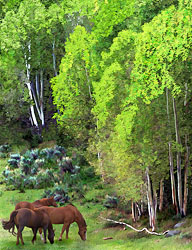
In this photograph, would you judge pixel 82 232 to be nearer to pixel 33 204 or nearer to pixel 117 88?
pixel 33 204

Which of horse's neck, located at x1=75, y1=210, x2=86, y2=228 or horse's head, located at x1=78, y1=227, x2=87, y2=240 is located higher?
horse's neck, located at x1=75, y1=210, x2=86, y2=228

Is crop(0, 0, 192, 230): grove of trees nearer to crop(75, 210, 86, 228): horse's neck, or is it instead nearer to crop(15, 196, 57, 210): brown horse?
crop(15, 196, 57, 210): brown horse

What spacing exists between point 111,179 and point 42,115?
21.0 m

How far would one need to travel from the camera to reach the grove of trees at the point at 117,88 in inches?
782

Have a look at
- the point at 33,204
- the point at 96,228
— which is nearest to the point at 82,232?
the point at 33,204

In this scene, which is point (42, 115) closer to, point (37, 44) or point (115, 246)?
point (37, 44)

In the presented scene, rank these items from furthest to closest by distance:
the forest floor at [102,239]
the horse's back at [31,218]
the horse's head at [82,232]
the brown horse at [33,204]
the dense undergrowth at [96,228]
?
1. the brown horse at [33,204]
2. the horse's head at [82,232]
3. the dense undergrowth at [96,228]
4. the forest floor at [102,239]
5. the horse's back at [31,218]

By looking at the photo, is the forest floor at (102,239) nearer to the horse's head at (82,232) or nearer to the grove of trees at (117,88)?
the horse's head at (82,232)

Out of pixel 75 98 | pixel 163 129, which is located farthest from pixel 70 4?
pixel 163 129

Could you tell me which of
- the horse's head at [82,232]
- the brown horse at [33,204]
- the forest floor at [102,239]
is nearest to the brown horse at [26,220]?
the forest floor at [102,239]

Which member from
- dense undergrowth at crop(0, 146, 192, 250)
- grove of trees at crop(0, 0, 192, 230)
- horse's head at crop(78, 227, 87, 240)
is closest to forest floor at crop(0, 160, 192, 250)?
dense undergrowth at crop(0, 146, 192, 250)

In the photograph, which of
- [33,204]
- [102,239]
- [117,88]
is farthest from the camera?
[117,88]

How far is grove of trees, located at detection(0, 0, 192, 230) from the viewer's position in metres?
19.9

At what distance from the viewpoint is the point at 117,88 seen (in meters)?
25.9
